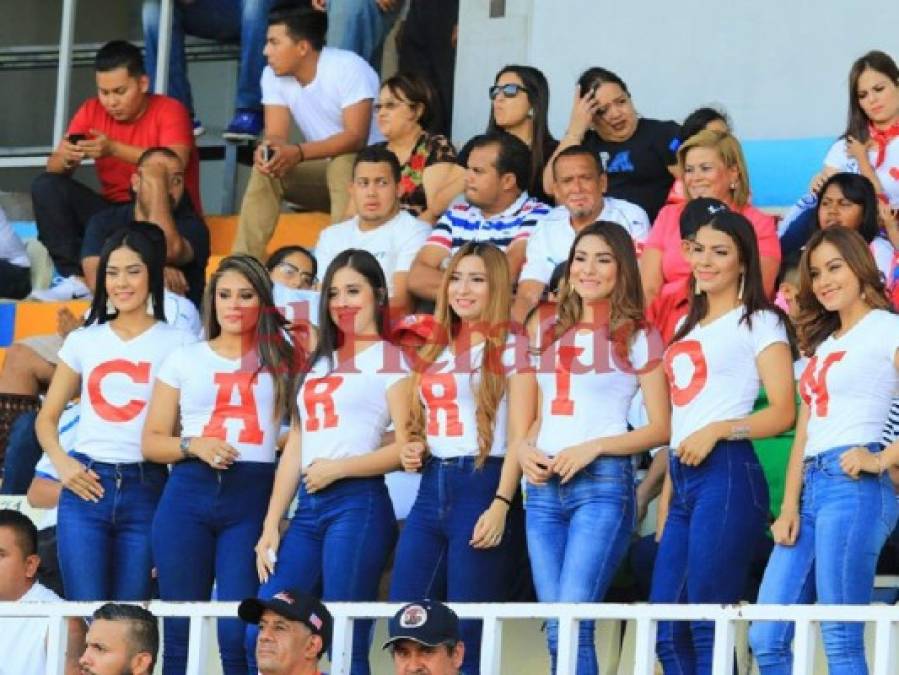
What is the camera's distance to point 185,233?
10.2 meters

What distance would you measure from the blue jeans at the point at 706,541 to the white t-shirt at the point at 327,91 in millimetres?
4110

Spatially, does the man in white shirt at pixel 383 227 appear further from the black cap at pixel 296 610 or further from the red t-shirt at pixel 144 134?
the black cap at pixel 296 610

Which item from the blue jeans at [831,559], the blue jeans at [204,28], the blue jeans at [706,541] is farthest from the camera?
the blue jeans at [204,28]

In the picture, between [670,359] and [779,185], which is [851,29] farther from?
[670,359]

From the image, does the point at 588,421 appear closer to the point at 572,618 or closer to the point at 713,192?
the point at 572,618

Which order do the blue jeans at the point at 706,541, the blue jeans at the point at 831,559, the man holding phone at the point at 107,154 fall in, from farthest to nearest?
the man holding phone at the point at 107,154 → the blue jeans at the point at 706,541 → the blue jeans at the point at 831,559

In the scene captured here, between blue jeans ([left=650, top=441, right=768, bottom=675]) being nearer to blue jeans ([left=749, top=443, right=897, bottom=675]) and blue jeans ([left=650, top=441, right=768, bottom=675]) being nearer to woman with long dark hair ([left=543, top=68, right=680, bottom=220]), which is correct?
blue jeans ([left=749, top=443, right=897, bottom=675])

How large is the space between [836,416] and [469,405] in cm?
134

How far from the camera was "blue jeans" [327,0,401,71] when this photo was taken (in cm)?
1109

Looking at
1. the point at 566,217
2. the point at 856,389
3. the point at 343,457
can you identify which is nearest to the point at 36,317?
the point at 566,217

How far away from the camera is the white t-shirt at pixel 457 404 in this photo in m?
7.47

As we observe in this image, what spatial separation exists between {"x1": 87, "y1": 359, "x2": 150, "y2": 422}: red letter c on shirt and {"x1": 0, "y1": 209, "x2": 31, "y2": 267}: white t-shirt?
139 inches

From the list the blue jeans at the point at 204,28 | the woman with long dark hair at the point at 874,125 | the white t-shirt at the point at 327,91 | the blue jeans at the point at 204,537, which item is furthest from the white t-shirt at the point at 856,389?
the blue jeans at the point at 204,28

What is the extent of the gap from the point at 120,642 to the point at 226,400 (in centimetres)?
115
